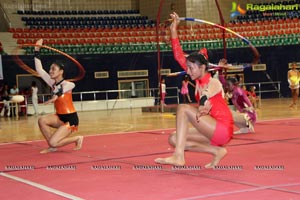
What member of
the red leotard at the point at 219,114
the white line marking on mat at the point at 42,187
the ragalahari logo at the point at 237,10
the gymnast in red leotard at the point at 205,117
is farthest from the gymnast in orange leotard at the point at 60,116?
the ragalahari logo at the point at 237,10

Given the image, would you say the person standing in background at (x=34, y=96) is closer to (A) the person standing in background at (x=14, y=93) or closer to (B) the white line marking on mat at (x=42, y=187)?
(A) the person standing in background at (x=14, y=93)

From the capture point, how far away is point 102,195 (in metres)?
4.00

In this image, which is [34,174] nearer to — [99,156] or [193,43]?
[99,156]

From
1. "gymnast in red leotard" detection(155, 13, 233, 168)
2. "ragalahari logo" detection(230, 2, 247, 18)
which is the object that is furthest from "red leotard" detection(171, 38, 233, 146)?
"ragalahari logo" detection(230, 2, 247, 18)

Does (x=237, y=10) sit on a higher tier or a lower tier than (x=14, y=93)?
higher

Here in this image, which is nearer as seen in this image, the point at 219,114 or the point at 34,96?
the point at 219,114

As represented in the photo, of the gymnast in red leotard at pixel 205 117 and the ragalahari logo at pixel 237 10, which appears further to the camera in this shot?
the ragalahari logo at pixel 237 10

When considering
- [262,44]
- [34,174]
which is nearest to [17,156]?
[34,174]

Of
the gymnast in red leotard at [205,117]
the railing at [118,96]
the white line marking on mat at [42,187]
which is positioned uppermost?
the gymnast in red leotard at [205,117]

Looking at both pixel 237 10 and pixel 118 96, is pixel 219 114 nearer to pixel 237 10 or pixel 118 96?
pixel 118 96

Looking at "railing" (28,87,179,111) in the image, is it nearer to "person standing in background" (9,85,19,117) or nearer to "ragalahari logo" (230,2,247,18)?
"person standing in background" (9,85,19,117)

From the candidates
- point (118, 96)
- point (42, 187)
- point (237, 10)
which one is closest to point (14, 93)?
point (118, 96)

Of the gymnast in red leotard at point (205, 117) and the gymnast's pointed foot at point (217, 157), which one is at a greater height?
the gymnast in red leotard at point (205, 117)

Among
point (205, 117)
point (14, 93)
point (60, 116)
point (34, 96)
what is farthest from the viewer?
point (14, 93)
